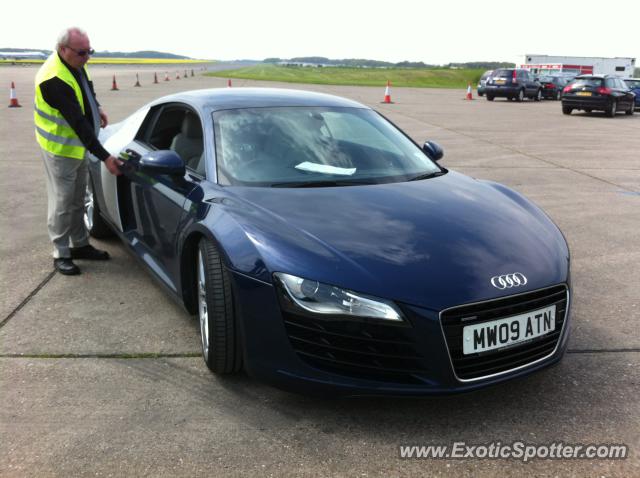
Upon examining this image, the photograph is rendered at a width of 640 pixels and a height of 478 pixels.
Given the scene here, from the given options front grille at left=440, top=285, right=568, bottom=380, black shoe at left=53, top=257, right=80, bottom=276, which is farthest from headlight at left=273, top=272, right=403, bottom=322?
black shoe at left=53, top=257, right=80, bottom=276

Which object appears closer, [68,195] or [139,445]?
[139,445]

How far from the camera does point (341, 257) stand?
2742 mm

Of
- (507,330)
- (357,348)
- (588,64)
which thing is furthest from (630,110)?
(588,64)

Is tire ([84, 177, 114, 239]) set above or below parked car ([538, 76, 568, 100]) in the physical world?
below

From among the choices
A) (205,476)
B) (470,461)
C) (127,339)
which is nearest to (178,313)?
(127,339)

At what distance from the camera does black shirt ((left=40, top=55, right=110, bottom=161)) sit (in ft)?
14.8

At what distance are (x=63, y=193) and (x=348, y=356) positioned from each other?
3.15 m

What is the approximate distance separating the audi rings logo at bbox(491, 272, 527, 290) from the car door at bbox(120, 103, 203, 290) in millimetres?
1765

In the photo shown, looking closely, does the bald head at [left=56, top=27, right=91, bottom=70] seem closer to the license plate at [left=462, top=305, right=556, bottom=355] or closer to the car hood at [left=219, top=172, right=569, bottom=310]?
the car hood at [left=219, top=172, right=569, bottom=310]

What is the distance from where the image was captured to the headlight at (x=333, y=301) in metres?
2.58

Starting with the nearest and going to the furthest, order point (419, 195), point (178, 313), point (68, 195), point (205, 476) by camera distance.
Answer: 1. point (205, 476)
2. point (419, 195)
3. point (178, 313)
4. point (68, 195)

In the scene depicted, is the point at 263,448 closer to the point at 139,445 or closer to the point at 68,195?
the point at 139,445

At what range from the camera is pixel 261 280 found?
2754 millimetres

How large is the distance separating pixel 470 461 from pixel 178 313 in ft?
7.21
